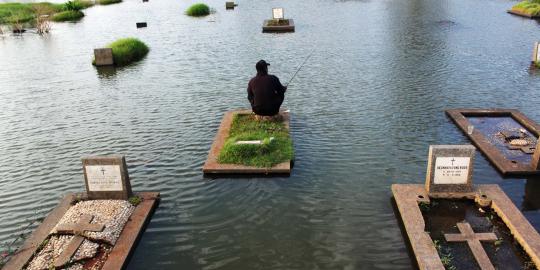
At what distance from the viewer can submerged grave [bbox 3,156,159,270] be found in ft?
27.8

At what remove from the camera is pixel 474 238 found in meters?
8.88

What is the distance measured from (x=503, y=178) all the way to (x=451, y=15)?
33.8 meters

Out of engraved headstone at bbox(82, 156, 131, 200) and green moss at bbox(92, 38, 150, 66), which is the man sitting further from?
green moss at bbox(92, 38, 150, 66)

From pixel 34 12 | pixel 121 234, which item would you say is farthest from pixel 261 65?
pixel 34 12

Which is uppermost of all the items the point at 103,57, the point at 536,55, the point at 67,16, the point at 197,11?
the point at 67,16

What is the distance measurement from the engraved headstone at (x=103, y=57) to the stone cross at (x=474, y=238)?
2341 cm

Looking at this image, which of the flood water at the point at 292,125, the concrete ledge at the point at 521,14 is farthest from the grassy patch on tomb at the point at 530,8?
the flood water at the point at 292,125

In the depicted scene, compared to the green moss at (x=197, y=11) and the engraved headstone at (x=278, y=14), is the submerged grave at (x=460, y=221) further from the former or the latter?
the green moss at (x=197, y=11)

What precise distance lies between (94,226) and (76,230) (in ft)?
1.20

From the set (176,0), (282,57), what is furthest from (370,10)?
(176,0)

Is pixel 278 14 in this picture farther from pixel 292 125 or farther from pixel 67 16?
pixel 67 16

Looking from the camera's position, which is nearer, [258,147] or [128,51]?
[258,147]

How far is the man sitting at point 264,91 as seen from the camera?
14102 millimetres

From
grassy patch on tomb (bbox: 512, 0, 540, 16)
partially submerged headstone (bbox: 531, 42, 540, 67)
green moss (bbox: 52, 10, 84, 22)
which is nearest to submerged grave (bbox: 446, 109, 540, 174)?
partially submerged headstone (bbox: 531, 42, 540, 67)
